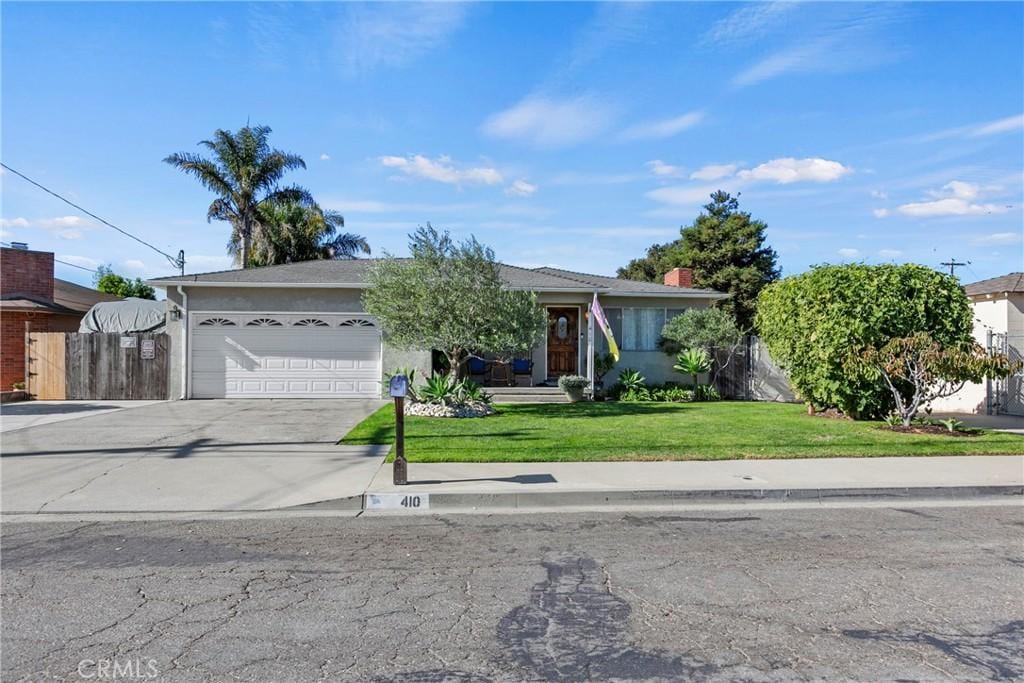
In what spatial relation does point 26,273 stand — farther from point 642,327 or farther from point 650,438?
point 650,438

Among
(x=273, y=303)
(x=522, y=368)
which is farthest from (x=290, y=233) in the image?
(x=522, y=368)

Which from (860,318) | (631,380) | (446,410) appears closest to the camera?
(860,318)

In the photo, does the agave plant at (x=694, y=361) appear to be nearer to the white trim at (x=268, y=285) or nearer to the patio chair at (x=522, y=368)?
the patio chair at (x=522, y=368)

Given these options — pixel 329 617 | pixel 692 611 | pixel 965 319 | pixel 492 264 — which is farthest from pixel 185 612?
pixel 965 319

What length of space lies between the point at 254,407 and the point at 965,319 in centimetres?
1548

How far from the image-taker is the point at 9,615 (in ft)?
13.7

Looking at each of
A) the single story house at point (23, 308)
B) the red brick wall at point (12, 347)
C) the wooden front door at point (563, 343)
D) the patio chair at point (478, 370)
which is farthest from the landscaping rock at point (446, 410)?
the red brick wall at point (12, 347)

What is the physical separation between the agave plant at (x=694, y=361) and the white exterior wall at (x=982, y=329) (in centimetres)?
554

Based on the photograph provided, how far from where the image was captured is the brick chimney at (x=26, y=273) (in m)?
21.7

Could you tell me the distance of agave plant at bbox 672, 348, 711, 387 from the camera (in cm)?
1850

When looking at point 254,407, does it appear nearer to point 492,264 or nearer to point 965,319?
point 492,264

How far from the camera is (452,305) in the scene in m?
13.5

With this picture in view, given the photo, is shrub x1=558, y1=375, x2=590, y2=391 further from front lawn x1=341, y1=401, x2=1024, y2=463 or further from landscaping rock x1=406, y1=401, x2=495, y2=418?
landscaping rock x1=406, y1=401, x2=495, y2=418

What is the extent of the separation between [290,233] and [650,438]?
81.7 feet
